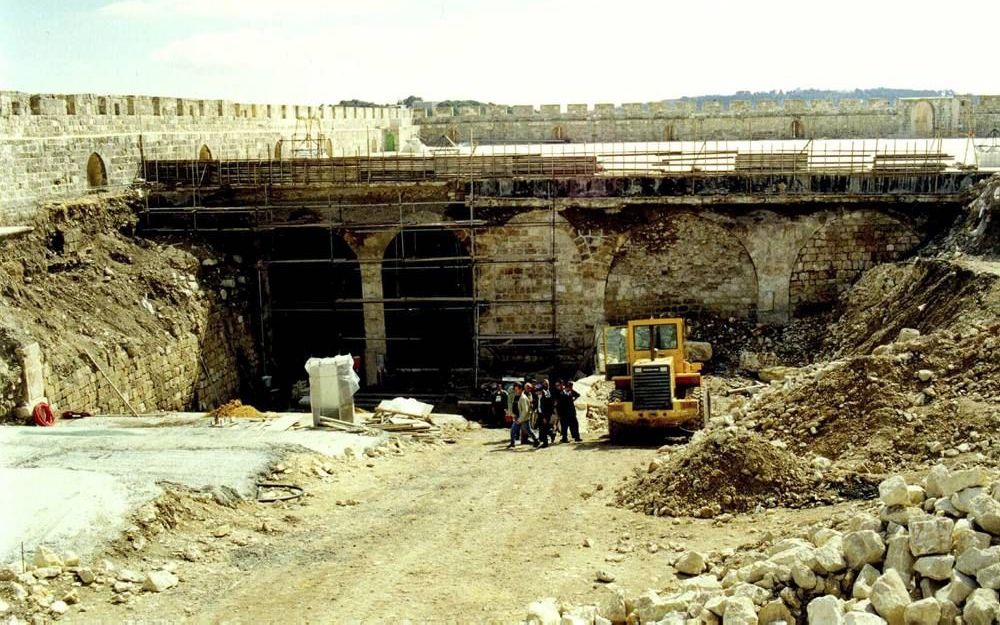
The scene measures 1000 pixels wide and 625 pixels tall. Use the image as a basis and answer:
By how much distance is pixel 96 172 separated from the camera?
20281mm

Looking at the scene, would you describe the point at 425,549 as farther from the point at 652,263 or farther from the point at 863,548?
the point at 652,263

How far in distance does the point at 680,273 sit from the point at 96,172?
11606 millimetres

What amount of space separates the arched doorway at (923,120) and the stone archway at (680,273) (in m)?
15.8

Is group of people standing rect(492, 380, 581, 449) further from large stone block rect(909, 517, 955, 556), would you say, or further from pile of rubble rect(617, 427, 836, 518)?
large stone block rect(909, 517, 955, 556)

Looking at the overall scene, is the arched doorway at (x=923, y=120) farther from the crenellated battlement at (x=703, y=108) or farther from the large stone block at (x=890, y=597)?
the large stone block at (x=890, y=597)

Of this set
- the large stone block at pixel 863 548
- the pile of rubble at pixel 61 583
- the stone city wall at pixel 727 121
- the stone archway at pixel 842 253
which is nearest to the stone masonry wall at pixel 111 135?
the stone city wall at pixel 727 121

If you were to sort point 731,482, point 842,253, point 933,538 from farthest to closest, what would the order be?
point 842,253
point 731,482
point 933,538

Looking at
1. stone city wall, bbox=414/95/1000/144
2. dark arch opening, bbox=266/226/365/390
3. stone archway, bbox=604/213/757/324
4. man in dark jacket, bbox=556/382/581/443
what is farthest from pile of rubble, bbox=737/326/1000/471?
stone city wall, bbox=414/95/1000/144

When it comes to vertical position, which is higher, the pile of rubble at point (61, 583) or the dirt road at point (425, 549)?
the pile of rubble at point (61, 583)

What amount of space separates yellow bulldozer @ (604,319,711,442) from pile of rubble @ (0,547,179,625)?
283 inches

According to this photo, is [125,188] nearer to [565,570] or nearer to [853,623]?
[565,570]

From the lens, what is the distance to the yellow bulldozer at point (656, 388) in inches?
588

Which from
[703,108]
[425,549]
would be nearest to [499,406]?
[425,549]

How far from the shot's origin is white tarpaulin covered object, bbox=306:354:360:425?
15.3 meters
